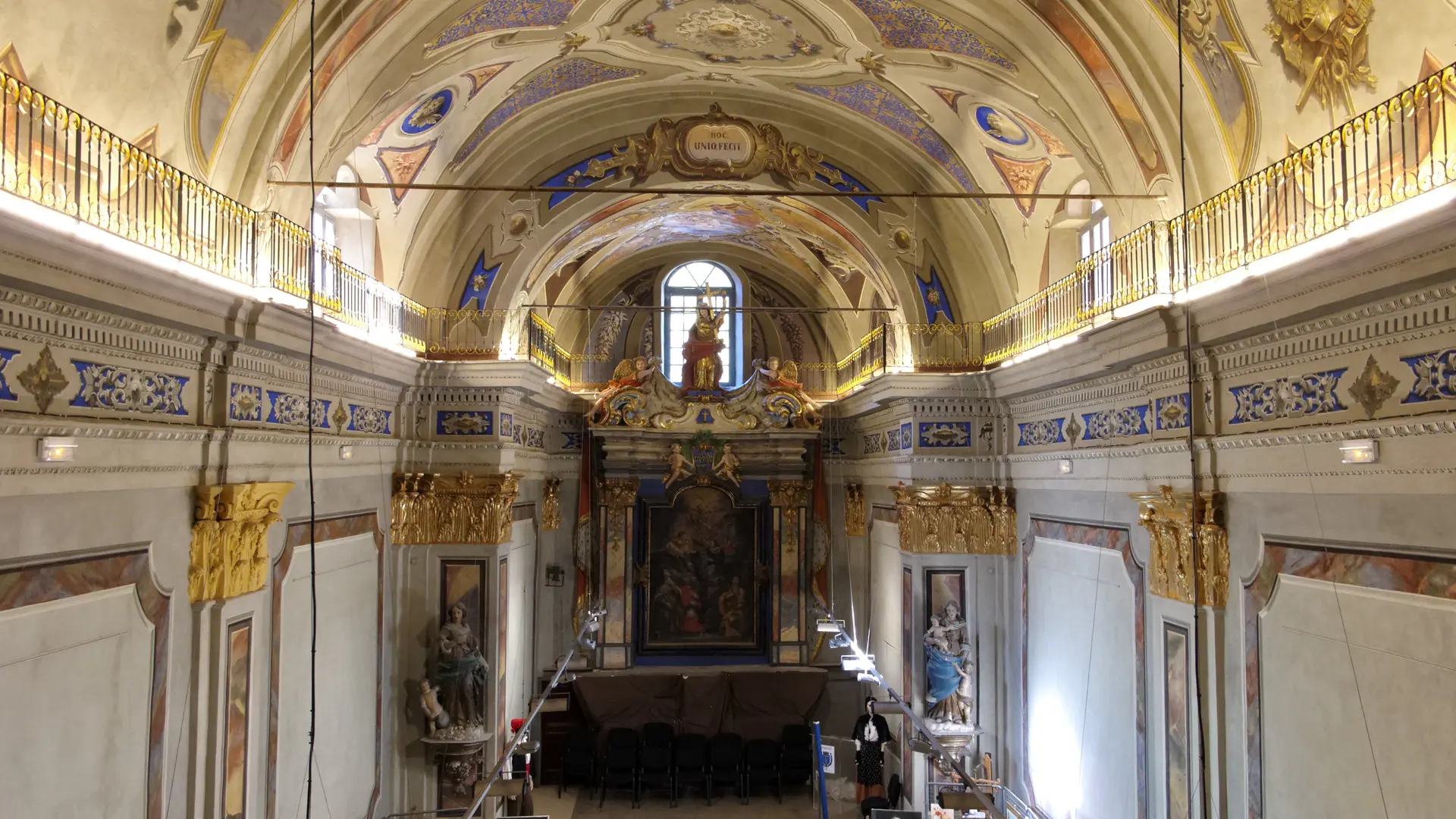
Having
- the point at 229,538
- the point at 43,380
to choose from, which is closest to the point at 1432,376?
the point at 43,380

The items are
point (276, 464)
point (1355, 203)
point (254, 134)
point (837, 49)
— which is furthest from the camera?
point (837, 49)

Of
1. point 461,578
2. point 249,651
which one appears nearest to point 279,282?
point 249,651

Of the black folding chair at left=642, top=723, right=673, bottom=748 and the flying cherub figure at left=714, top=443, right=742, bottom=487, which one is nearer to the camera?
the black folding chair at left=642, top=723, right=673, bottom=748

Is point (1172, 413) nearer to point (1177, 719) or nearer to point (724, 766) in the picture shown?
point (1177, 719)

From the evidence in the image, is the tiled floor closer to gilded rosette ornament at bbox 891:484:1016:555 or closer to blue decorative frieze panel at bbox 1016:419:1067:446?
gilded rosette ornament at bbox 891:484:1016:555

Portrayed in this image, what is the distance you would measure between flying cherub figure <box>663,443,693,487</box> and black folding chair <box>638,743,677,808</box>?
→ 453 centimetres

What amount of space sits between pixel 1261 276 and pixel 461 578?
9.27m

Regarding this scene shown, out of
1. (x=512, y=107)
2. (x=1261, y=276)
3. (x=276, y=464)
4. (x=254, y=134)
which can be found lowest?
(x=276, y=464)

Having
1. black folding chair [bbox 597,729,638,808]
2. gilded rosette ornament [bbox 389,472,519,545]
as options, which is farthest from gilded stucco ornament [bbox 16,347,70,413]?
black folding chair [bbox 597,729,638,808]

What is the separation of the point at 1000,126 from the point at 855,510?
811 cm

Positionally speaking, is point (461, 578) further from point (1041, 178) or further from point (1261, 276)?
point (1261, 276)

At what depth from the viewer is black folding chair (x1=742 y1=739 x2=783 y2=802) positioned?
53.1ft

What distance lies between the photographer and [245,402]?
26.7 ft

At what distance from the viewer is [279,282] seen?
838 cm
